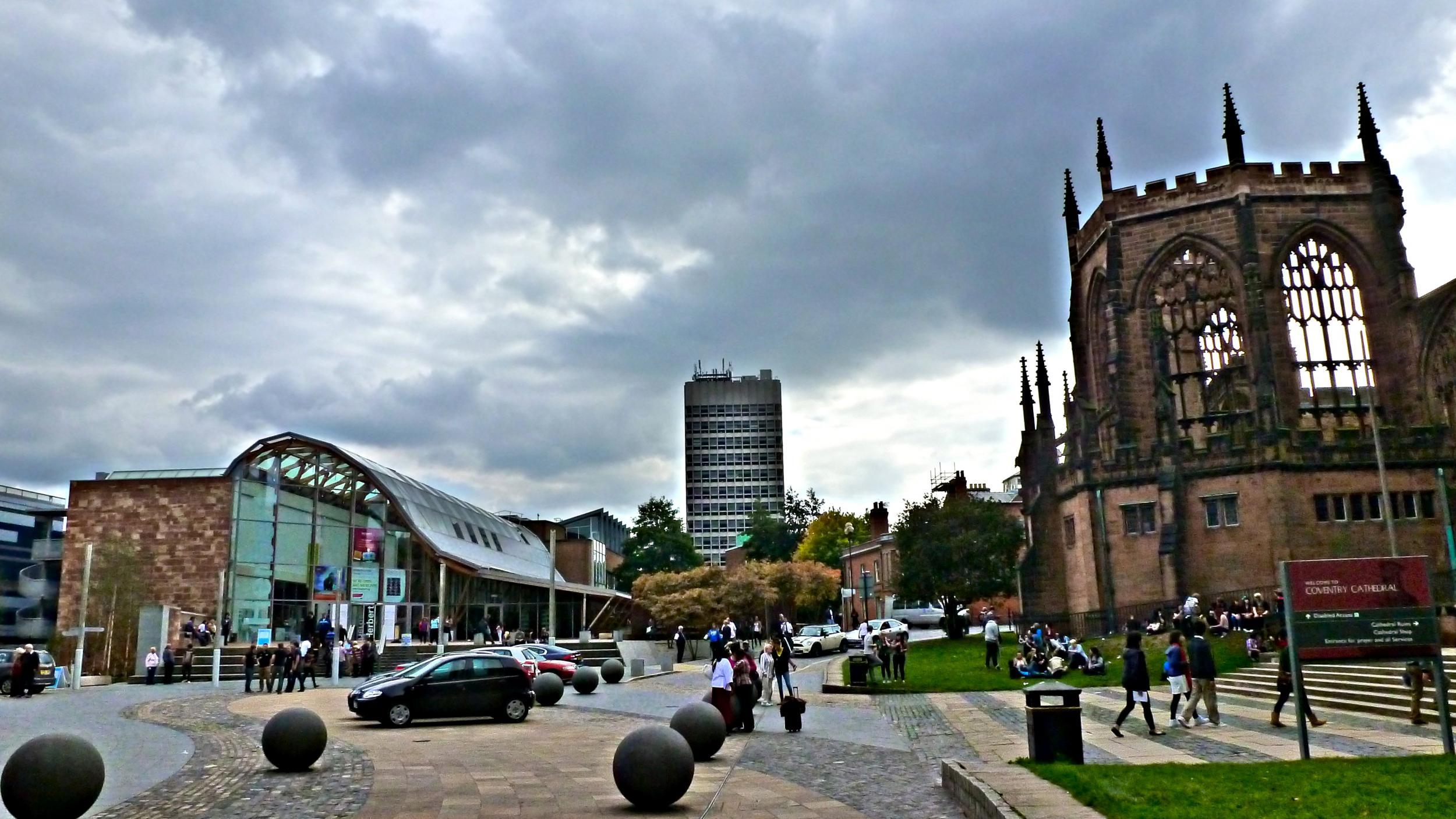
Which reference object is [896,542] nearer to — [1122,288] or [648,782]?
[1122,288]

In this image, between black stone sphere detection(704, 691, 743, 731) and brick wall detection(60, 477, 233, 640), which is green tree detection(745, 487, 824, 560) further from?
black stone sphere detection(704, 691, 743, 731)

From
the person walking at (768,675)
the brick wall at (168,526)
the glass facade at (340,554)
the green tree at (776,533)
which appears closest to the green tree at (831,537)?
the green tree at (776,533)

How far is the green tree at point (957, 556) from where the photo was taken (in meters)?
48.1

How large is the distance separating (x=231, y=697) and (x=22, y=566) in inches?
2584

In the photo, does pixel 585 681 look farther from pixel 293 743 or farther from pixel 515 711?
pixel 293 743

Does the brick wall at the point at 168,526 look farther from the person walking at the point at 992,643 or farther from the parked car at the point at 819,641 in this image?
the person walking at the point at 992,643

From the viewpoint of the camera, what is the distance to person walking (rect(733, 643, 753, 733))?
18.4 metres

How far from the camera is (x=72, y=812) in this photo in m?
10.0

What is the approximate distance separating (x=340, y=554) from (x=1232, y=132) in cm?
4454

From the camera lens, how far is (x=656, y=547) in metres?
Result: 90.9

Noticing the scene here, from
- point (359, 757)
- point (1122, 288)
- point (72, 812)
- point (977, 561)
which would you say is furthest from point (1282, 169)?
point (72, 812)

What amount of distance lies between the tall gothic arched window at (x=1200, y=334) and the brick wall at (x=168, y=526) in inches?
1623

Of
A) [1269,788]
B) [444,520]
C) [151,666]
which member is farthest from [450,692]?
[444,520]

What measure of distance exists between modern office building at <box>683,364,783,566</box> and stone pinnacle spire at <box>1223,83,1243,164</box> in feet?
439
